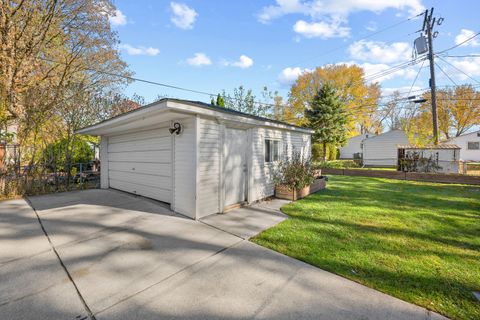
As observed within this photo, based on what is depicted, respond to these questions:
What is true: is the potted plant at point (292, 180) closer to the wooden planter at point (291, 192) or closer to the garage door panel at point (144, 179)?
the wooden planter at point (291, 192)

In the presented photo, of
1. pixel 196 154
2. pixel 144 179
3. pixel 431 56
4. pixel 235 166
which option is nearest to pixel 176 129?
pixel 196 154

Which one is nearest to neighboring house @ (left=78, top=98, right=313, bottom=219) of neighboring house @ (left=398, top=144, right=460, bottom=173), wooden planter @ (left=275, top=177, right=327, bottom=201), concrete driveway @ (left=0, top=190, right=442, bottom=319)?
wooden planter @ (left=275, top=177, right=327, bottom=201)

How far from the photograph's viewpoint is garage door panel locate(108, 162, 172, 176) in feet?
17.9

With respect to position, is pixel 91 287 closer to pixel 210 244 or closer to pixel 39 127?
pixel 210 244

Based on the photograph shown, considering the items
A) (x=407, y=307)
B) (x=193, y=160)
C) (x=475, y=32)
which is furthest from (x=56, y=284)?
(x=475, y=32)

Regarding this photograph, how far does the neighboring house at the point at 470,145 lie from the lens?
22.9 m

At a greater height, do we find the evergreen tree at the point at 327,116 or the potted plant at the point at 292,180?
the evergreen tree at the point at 327,116

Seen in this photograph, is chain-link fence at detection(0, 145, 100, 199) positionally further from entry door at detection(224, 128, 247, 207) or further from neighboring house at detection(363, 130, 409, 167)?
neighboring house at detection(363, 130, 409, 167)

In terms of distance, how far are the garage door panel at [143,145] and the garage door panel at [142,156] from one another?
111 millimetres

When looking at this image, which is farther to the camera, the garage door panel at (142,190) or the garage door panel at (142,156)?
the garage door panel at (142,190)

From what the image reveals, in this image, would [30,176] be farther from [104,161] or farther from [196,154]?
[196,154]

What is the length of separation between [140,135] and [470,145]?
32985 mm

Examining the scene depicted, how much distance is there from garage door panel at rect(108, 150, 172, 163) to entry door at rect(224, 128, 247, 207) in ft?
4.77

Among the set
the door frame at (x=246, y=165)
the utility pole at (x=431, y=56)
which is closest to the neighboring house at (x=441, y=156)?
the utility pole at (x=431, y=56)
